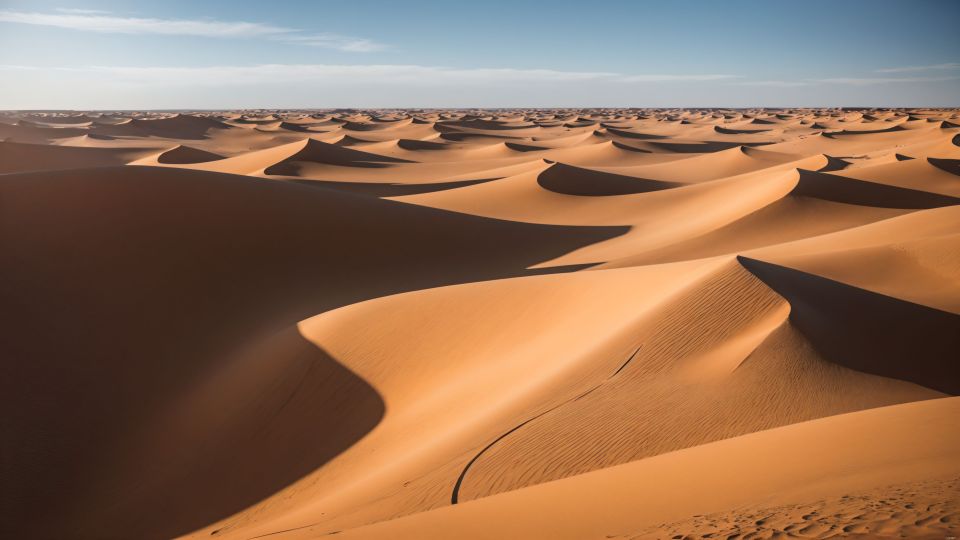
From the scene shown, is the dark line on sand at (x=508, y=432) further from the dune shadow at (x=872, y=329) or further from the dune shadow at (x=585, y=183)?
the dune shadow at (x=585, y=183)

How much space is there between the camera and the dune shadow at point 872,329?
24.8ft

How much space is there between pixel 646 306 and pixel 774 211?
14.8 meters

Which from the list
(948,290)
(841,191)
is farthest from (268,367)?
(841,191)

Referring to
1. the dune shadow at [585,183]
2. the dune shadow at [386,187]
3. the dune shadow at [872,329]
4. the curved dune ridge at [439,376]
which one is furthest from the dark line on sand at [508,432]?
the dune shadow at [386,187]

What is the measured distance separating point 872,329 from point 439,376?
16.8ft

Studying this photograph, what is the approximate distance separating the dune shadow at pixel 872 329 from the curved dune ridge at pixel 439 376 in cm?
5

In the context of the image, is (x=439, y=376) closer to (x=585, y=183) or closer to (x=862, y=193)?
(x=862, y=193)

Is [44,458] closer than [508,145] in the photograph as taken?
Yes

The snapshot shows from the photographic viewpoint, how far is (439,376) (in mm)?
8781

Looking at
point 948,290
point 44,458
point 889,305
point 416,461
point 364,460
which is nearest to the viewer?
point 416,461

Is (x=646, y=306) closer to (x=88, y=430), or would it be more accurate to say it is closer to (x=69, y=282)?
(x=88, y=430)

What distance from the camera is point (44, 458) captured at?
7.93 m

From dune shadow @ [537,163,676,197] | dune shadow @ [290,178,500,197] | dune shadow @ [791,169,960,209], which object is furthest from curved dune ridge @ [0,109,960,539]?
dune shadow @ [290,178,500,197]

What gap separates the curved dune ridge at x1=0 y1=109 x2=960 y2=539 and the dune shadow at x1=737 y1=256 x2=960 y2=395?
0.05 metres
